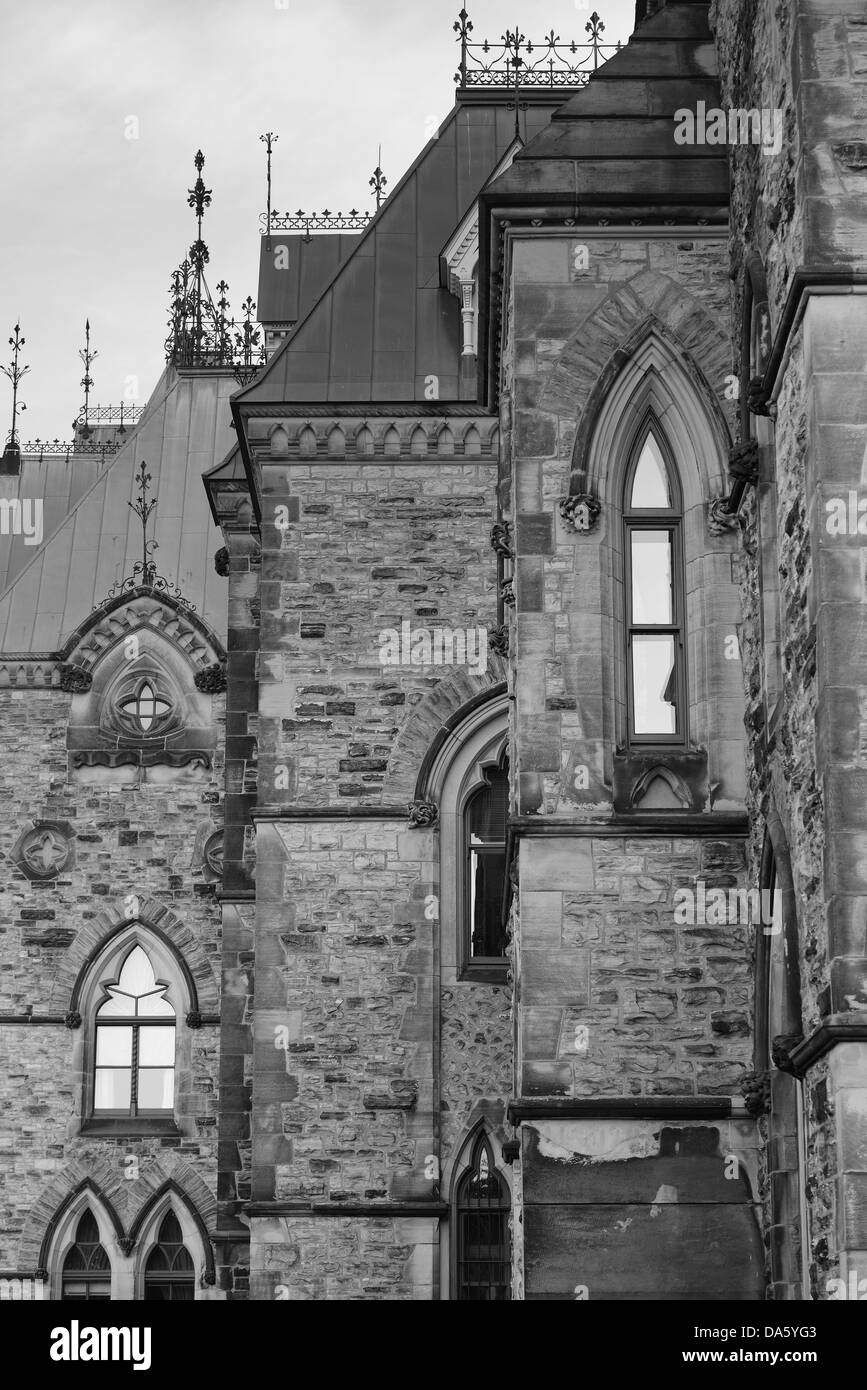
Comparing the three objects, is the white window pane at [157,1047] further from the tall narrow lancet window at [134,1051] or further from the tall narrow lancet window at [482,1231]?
the tall narrow lancet window at [482,1231]

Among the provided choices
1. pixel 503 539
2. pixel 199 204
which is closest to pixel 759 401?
pixel 503 539

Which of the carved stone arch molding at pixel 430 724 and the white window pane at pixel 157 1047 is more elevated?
the carved stone arch molding at pixel 430 724

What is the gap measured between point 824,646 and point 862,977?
1.50 metres

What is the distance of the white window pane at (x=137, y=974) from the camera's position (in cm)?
2931

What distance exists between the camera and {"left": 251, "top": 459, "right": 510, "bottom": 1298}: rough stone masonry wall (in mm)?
19172

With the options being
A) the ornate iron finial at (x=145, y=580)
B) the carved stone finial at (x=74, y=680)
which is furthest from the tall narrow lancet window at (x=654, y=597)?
the ornate iron finial at (x=145, y=580)

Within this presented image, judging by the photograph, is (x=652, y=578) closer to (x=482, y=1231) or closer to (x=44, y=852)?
(x=482, y=1231)

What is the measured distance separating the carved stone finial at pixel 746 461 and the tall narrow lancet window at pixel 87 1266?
1751cm

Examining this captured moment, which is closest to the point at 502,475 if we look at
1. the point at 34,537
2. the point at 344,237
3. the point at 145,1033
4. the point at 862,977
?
the point at 862,977

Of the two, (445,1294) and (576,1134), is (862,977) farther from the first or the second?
(445,1294)

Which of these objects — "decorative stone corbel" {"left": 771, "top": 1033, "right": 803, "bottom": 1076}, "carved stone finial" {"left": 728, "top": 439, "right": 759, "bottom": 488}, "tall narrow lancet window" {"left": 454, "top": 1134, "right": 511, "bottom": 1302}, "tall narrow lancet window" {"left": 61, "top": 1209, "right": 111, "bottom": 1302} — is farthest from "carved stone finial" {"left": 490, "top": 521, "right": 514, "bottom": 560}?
"tall narrow lancet window" {"left": 61, "top": 1209, "right": 111, "bottom": 1302}

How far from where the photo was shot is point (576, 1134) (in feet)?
43.1

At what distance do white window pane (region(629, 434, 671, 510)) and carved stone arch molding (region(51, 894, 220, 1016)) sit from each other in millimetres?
15960

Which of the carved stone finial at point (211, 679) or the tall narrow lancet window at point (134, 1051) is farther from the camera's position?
the carved stone finial at point (211, 679)
